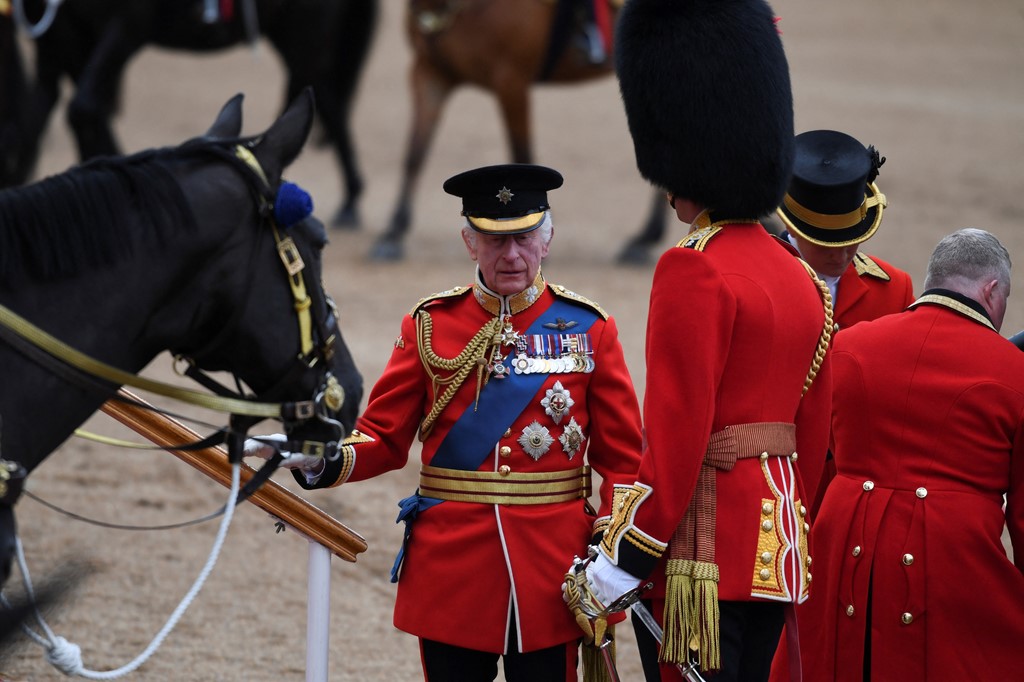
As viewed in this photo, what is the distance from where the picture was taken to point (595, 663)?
3133 millimetres

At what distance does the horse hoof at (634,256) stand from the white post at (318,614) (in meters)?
6.89

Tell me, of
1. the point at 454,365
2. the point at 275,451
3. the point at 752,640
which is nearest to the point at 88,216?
the point at 275,451

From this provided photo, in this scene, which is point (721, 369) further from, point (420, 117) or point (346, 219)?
point (346, 219)

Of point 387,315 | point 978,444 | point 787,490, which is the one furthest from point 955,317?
point 387,315

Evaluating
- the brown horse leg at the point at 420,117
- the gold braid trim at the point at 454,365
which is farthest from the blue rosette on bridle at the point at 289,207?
the brown horse leg at the point at 420,117

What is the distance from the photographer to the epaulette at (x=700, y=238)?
286 centimetres

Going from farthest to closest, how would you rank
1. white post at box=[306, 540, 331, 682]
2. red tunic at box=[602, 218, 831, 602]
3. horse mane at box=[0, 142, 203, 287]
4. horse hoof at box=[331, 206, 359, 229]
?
horse hoof at box=[331, 206, 359, 229] < white post at box=[306, 540, 331, 682] < red tunic at box=[602, 218, 831, 602] < horse mane at box=[0, 142, 203, 287]

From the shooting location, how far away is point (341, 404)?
2.79 metres

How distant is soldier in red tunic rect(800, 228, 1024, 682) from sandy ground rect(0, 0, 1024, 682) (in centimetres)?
152

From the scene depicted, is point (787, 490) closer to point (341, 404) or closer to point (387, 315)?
point (341, 404)

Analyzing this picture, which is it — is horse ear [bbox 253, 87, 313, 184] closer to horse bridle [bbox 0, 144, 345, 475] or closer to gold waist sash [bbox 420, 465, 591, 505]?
horse bridle [bbox 0, 144, 345, 475]

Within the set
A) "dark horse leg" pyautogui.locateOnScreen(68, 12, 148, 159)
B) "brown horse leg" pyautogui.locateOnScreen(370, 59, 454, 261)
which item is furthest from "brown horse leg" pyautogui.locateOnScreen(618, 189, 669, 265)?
"dark horse leg" pyautogui.locateOnScreen(68, 12, 148, 159)

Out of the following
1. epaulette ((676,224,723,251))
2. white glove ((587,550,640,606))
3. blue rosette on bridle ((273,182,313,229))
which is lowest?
white glove ((587,550,640,606))

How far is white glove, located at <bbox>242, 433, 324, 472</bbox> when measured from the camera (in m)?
2.89
